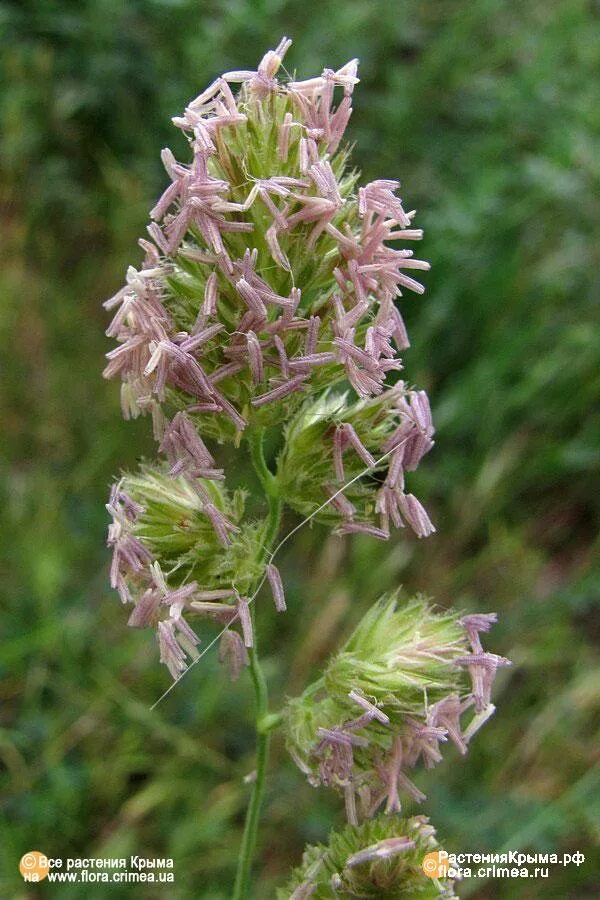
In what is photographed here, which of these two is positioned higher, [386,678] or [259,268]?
[259,268]

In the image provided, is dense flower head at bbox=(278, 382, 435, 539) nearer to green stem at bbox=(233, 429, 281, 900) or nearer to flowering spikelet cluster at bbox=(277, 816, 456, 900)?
green stem at bbox=(233, 429, 281, 900)

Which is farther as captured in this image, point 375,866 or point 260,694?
point 260,694

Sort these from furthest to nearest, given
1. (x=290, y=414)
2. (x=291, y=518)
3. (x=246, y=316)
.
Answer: (x=291, y=518)
(x=290, y=414)
(x=246, y=316)

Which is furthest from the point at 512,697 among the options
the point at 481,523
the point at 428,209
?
the point at 428,209

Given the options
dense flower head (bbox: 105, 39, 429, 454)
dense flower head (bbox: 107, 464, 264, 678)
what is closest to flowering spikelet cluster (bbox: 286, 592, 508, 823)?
dense flower head (bbox: 107, 464, 264, 678)

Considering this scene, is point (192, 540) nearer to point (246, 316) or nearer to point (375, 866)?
point (246, 316)

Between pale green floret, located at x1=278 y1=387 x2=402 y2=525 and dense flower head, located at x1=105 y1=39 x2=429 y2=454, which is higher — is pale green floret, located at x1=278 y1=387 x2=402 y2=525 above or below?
below

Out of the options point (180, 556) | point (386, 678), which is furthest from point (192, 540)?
point (386, 678)

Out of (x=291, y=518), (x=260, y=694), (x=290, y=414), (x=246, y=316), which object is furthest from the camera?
(x=291, y=518)
